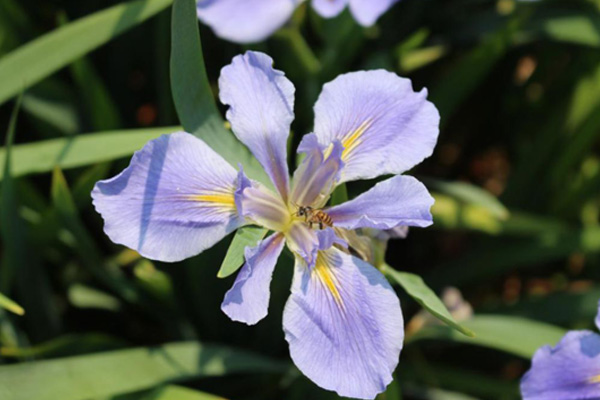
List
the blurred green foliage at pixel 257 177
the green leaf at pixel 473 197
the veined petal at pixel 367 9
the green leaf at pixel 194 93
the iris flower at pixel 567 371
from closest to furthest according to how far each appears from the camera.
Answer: the green leaf at pixel 194 93 < the iris flower at pixel 567 371 < the blurred green foliage at pixel 257 177 < the veined petal at pixel 367 9 < the green leaf at pixel 473 197

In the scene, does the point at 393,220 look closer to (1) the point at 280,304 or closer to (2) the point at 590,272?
(1) the point at 280,304

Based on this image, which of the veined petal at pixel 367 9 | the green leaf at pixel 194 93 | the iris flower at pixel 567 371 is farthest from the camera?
the veined petal at pixel 367 9

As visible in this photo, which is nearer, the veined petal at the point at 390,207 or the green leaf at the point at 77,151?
the veined petal at the point at 390,207

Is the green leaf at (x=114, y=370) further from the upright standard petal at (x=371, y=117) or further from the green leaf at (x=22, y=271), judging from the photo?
the upright standard petal at (x=371, y=117)

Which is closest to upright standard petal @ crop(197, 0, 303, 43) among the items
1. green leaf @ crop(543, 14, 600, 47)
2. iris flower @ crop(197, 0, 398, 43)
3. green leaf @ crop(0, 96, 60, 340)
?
iris flower @ crop(197, 0, 398, 43)

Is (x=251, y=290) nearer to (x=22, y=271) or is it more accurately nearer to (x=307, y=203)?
(x=307, y=203)

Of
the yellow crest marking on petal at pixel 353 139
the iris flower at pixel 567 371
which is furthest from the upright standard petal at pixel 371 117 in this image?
the iris flower at pixel 567 371

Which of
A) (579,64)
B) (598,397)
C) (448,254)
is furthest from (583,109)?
(598,397)

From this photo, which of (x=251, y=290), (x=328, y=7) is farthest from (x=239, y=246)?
(x=328, y=7)
